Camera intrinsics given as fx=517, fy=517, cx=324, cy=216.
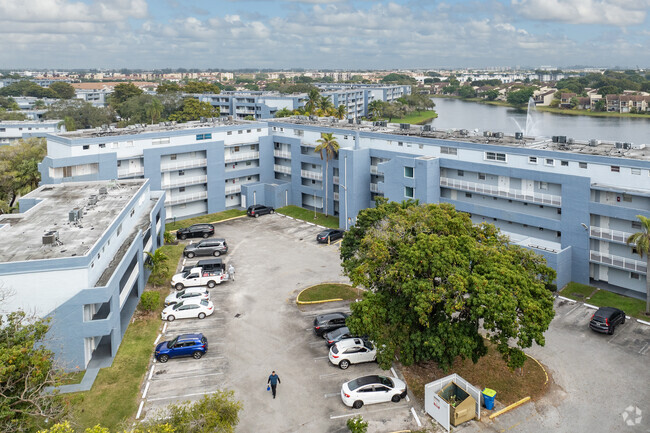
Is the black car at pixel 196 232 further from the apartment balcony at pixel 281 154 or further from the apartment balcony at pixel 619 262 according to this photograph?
the apartment balcony at pixel 619 262

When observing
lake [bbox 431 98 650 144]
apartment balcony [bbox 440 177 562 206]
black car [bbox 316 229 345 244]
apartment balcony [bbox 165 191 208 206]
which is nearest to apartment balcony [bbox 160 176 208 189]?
apartment balcony [bbox 165 191 208 206]

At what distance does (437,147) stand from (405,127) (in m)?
8.88

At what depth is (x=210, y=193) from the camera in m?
59.7

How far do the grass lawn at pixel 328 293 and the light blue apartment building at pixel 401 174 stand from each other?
12958 mm

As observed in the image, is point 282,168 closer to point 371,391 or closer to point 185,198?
point 185,198

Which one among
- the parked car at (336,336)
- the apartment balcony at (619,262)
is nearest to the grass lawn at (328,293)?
the parked car at (336,336)

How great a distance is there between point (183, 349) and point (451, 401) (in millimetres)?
14502

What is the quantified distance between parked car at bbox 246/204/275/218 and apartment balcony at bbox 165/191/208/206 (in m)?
5.41

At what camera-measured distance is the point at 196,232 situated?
5131 cm

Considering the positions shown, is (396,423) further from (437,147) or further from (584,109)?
(584,109)

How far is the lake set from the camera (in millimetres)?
116062

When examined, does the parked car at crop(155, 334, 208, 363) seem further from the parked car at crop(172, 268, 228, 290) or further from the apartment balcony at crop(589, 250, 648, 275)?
the apartment balcony at crop(589, 250, 648, 275)

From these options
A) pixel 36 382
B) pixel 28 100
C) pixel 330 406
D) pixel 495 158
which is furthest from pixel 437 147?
pixel 28 100

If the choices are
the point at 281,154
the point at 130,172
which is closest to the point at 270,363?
the point at 130,172
